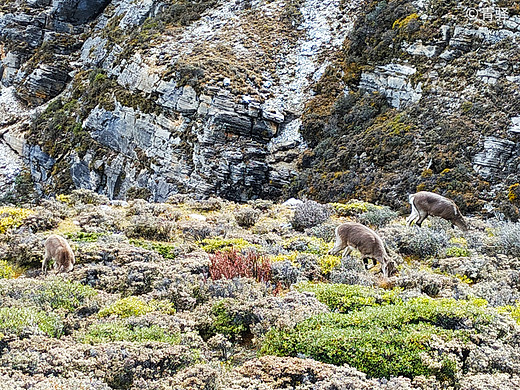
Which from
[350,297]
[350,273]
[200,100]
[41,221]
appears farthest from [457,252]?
[200,100]

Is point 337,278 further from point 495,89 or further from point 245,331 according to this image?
point 495,89

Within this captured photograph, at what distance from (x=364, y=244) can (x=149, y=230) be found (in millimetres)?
5536

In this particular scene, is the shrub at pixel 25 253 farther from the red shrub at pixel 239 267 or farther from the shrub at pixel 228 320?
the shrub at pixel 228 320

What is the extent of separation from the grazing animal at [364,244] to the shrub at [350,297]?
5.09 ft

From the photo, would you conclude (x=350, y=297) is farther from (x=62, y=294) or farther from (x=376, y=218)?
(x=376, y=218)

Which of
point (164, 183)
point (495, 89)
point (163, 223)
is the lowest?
point (164, 183)

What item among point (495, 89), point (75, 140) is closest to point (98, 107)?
point (75, 140)

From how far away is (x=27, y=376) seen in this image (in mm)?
4945

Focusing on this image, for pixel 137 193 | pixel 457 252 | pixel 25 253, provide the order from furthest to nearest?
pixel 137 193 → pixel 457 252 → pixel 25 253

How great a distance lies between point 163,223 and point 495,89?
61.9ft

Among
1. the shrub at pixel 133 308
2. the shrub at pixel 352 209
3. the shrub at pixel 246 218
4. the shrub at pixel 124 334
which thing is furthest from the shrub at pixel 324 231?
the shrub at pixel 124 334

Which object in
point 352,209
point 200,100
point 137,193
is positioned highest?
point 200,100

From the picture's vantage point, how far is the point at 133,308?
703cm

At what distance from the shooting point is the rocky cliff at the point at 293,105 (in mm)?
23766
